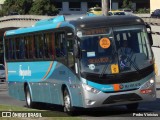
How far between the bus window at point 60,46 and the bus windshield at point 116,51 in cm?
126

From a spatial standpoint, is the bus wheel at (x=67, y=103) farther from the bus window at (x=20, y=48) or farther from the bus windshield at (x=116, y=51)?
the bus window at (x=20, y=48)

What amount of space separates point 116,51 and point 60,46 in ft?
6.88

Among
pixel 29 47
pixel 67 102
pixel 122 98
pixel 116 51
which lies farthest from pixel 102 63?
pixel 29 47

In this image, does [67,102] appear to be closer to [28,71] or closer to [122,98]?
[122,98]

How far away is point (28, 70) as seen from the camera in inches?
829

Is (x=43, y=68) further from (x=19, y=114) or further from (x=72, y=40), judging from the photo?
(x=19, y=114)

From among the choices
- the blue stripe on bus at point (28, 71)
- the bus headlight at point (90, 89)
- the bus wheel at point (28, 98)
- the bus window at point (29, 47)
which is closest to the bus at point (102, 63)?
the bus headlight at point (90, 89)

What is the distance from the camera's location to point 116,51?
1645cm

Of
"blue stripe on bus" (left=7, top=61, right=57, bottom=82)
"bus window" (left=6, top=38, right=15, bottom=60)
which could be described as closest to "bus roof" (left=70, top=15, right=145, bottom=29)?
"blue stripe on bus" (left=7, top=61, right=57, bottom=82)

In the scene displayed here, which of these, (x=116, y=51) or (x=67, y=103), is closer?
(x=116, y=51)

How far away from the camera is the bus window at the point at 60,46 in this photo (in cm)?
1755

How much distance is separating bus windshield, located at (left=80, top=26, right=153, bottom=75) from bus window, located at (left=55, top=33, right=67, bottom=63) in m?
1.26

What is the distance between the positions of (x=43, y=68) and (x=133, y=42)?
157 inches

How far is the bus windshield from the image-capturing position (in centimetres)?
1631
